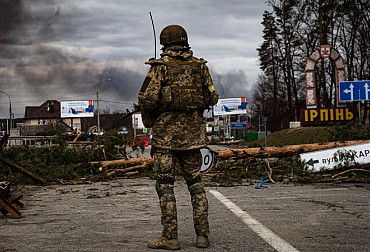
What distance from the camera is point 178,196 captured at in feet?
33.3

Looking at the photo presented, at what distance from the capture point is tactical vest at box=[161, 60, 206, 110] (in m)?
5.26

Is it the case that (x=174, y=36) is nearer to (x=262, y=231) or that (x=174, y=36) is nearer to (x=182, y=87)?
(x=182, y=87)

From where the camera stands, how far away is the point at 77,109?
339 feet

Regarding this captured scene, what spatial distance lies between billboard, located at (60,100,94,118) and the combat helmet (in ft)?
326

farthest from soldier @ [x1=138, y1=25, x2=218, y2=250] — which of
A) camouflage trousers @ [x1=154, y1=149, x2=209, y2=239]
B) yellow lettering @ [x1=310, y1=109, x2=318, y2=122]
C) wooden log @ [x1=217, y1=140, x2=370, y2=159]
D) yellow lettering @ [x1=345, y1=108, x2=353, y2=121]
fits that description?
yellow lettering @ [x1=310, y1=109, x2=318, y2=122]

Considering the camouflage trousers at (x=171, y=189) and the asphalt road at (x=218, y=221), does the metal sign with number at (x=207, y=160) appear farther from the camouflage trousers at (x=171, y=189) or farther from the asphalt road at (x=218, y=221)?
the camouflage trousers at (x=171, y=189)

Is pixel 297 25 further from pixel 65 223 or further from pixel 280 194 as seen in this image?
pixel 65 223

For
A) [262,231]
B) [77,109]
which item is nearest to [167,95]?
[262,231]

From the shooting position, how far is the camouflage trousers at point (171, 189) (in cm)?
512

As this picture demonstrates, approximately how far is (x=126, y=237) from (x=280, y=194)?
4882mm

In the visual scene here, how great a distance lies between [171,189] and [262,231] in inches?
50.7

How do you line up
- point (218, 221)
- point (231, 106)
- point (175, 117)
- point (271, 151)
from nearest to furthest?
point (175, 117) → point (218, 221) → point (271, 151) → point (231, 106)

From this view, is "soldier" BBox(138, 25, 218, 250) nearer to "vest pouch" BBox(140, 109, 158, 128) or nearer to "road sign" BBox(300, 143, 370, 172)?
"vest pouch" BBox(140, 109, 158, 128)

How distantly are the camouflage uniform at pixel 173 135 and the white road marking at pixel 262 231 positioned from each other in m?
0.68
